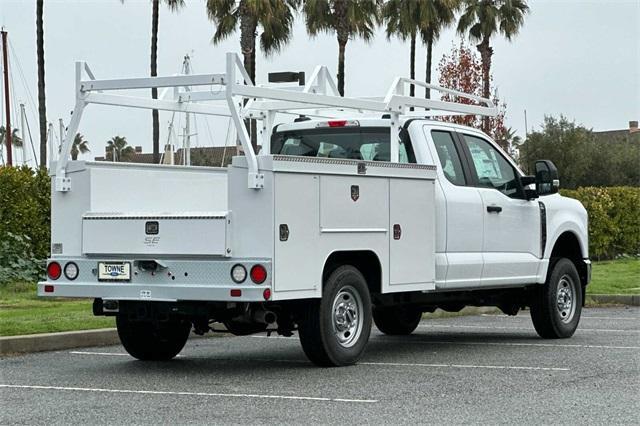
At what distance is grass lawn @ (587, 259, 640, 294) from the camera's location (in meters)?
21.2

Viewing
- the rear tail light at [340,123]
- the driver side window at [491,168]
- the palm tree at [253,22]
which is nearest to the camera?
the rear tail light at [340,123]

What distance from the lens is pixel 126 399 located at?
9.44 metres

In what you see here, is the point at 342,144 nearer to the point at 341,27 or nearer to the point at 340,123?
the point at 340,123

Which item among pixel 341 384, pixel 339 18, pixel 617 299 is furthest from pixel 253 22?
pixel 341 384

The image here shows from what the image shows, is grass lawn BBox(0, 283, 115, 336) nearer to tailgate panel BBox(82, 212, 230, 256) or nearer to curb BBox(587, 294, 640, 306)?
tailgate panel BBox(82, 212, 230, 256)

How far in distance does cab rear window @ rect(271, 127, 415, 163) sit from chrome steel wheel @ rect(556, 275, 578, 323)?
2901 millimetres

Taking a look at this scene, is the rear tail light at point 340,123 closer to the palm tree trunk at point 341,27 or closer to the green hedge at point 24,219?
the green hedge at point 24,219

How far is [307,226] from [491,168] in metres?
3.50

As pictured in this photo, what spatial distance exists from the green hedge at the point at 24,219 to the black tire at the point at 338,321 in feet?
34.0

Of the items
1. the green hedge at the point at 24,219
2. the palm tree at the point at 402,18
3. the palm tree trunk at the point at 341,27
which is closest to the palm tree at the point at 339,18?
the palm tree trunk at the point at 341,27

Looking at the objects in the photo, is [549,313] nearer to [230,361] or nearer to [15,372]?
[230,361]

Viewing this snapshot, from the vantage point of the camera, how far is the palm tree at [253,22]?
38406 mm

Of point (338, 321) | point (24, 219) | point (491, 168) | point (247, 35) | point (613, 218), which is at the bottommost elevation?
point (338, 321)

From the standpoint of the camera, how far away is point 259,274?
34.2ft
